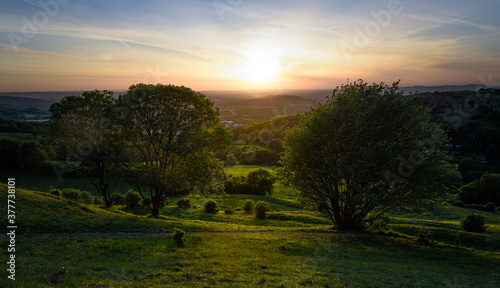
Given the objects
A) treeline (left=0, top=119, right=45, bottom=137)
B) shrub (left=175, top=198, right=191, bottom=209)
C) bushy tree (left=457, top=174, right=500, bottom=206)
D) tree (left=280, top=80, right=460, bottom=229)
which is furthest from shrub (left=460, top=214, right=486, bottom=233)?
treeline (left=0, top=119, right=45, bottom=137)

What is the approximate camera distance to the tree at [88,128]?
1280 inches

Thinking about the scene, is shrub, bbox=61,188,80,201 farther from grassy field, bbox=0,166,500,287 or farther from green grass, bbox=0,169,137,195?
green grass, bbox=0,169,137,195

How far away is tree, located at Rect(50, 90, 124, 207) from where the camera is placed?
107 ft

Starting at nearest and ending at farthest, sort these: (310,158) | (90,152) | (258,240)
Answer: (258,240) → (310,158) → (90,152)

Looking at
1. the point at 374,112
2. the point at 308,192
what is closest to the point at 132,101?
the point at 308,192

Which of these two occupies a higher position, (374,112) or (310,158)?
(374,112)

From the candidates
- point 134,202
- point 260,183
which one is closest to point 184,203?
point 134,202

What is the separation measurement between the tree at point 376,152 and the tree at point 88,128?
25.3 metres

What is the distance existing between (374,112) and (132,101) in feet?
92.2

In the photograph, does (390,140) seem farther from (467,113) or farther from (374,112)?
(467,113)

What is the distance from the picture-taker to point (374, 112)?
2625 cm

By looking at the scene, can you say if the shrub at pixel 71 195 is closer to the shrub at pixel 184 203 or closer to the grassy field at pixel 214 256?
the shrub at pixel 184 203

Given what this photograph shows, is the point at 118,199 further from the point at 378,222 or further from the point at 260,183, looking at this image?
the point at 378,222

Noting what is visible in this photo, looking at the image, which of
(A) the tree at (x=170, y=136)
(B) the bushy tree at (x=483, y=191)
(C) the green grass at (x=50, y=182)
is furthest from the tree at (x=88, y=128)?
(B) the bushy tree at (x=483, y=191)
